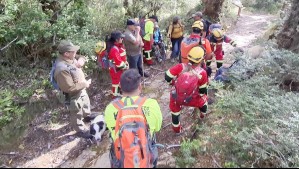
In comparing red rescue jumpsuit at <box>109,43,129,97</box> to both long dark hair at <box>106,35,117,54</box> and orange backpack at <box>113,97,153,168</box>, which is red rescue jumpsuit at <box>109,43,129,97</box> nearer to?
long dark hair at <box>106,35,117,54</box>

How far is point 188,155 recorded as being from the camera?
4.09 m

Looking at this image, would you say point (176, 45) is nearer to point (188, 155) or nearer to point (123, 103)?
point (188, 155)

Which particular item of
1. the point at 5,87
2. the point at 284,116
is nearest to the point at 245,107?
the point at 284,116

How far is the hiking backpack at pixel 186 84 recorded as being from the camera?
17.2 ft

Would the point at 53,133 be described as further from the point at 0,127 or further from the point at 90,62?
the point at 90,62

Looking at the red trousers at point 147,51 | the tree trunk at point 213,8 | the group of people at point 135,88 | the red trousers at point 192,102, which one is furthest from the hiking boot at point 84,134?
the tree trunk at point 213,8

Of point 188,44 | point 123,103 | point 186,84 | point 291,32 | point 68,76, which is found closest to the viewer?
point 123,103

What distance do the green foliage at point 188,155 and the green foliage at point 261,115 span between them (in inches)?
16.8

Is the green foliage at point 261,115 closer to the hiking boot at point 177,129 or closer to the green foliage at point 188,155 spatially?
the green foliage at point 188,155

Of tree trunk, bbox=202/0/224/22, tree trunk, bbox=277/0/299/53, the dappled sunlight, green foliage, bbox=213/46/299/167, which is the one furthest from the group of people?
tree trunk, bbox=202/0/224/22

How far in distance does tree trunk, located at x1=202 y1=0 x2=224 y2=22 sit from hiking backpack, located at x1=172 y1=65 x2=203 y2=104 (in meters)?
10.1

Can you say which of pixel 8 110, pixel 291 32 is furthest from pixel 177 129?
pixel 291 32

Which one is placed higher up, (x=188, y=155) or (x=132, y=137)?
(x=132, y=137)

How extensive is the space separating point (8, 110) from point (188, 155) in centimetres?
526
